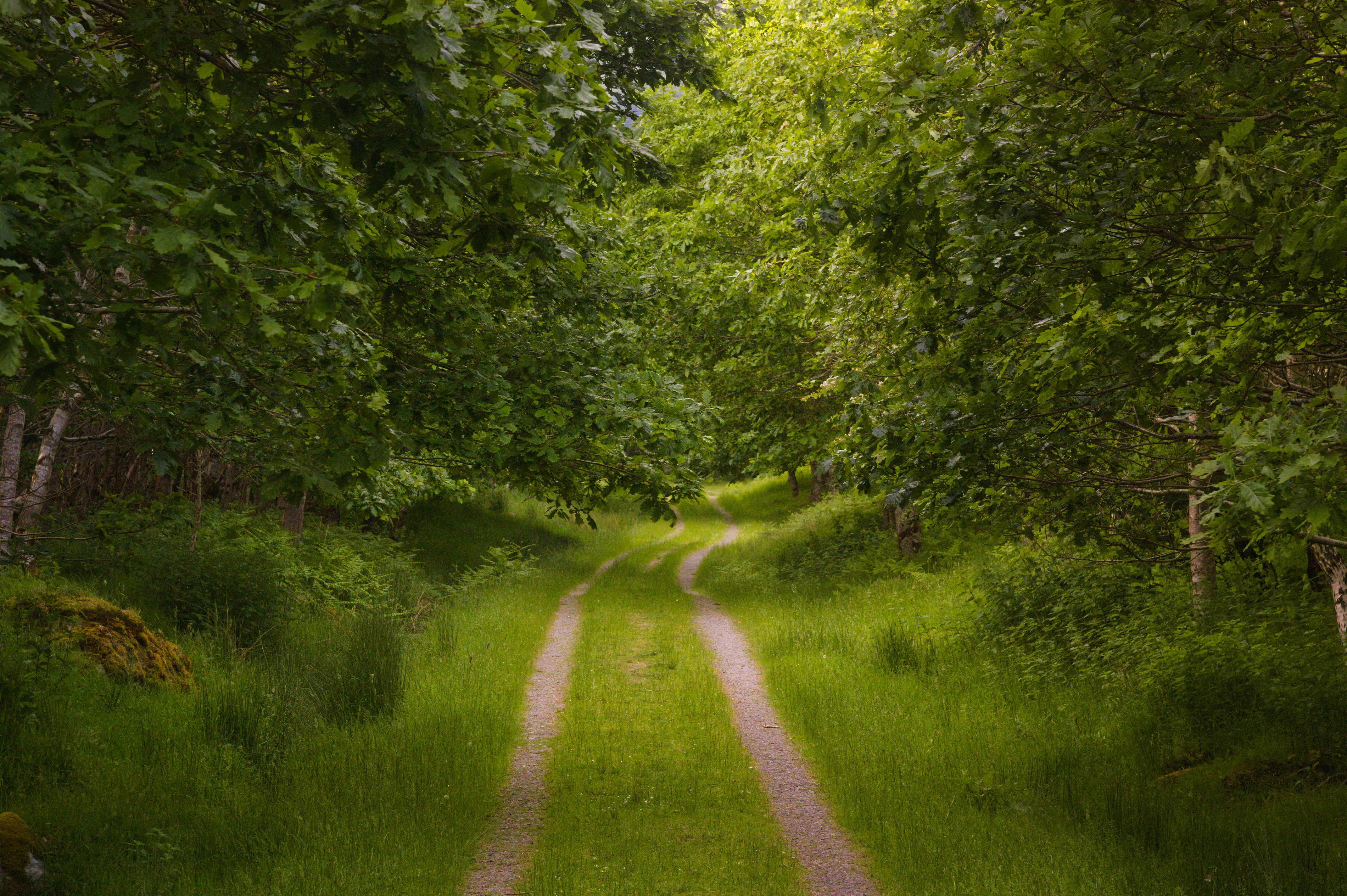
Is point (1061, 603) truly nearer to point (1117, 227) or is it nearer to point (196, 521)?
point (1117, 227)

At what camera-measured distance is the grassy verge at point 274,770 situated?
20.0ft

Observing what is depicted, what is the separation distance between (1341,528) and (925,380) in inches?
129

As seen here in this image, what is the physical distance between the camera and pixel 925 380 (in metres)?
6.68

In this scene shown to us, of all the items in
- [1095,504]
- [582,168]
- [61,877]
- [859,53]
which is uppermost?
[859,53]

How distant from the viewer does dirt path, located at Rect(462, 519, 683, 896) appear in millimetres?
6328

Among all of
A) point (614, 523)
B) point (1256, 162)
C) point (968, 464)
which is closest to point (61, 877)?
point (968, 464)

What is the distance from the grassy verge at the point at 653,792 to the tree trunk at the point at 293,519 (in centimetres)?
663

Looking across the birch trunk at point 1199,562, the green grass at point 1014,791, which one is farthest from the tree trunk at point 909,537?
the birch trunk at point 1199,562

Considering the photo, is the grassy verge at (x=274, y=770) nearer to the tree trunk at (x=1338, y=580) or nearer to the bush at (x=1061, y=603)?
the bush at (x=1061, y=603)

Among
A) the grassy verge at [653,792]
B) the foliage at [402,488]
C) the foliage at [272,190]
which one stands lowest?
the grassy verge at [653,792]

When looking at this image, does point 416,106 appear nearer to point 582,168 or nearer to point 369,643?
point 582,168

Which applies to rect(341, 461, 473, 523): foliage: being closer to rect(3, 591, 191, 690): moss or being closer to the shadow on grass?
rect(3, 591, 191, 690): moss

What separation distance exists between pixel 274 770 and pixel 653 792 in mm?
3389

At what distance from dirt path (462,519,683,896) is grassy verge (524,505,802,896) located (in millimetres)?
131
